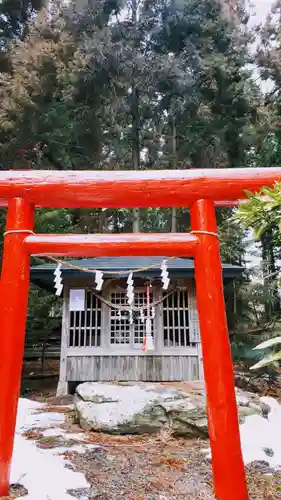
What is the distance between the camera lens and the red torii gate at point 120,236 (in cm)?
326

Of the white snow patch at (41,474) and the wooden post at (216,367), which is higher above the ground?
the wooden post at (216,367)

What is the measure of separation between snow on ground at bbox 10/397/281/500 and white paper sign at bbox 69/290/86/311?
212 centimetres

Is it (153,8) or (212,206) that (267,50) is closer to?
(153,8)

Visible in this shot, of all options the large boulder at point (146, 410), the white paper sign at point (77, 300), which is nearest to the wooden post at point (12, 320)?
the large boulder at point (146, 410)

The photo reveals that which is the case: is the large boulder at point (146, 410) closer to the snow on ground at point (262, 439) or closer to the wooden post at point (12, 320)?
the snow on ground at point (262, 439)

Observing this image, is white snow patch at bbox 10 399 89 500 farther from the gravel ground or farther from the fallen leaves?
the fallen leaves

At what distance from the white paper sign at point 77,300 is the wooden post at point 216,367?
5009mm

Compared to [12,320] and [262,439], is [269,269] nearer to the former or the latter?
[262,439]

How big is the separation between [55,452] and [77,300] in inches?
151

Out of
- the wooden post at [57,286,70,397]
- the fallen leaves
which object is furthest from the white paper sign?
the fallen leaves

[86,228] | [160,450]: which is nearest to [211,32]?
[86,228]

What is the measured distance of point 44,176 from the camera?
3.50 metres

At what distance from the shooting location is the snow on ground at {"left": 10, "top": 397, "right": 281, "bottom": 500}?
347 cm

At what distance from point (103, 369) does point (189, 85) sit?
1033 centimetres
